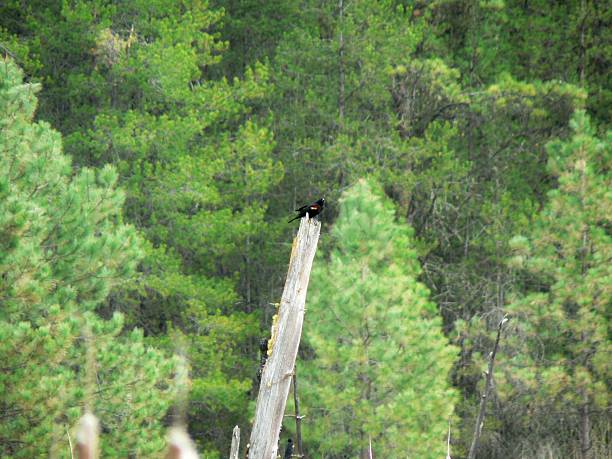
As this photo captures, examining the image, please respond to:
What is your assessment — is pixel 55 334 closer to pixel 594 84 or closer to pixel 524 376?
pixel 524 376

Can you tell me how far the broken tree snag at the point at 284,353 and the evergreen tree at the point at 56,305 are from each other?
567 cm

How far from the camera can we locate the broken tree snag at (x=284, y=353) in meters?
3.62

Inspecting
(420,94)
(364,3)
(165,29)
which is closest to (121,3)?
(165,29)

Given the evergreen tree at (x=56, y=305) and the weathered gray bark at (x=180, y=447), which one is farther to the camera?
the evergreen tree at (x=56, y=305)

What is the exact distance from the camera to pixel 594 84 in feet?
62.9

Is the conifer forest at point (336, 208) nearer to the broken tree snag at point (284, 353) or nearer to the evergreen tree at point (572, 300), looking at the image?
the evergreen tree at point (572, 300)

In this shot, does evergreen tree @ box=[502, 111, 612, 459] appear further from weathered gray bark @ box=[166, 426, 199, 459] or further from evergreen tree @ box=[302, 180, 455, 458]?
weathered gray bark @ box=[166, 426, 199, 459]

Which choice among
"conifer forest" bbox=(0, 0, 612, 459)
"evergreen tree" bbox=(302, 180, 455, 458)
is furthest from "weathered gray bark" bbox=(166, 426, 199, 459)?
"evergreen tree" bbox=(302, 180, 455, 458)

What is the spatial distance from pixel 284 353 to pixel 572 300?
1204 cm

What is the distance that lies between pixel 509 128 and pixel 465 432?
672 centimetres

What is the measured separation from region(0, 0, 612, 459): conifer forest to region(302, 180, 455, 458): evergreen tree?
0.12 feet

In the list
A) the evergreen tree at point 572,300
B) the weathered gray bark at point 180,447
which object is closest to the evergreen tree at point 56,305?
the evergreen tree at point 572,300

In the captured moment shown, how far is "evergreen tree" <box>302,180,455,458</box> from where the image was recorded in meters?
13.4

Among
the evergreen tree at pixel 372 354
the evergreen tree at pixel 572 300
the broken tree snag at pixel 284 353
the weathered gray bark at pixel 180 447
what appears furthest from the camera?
the evergreen tree at pixel 572 300
